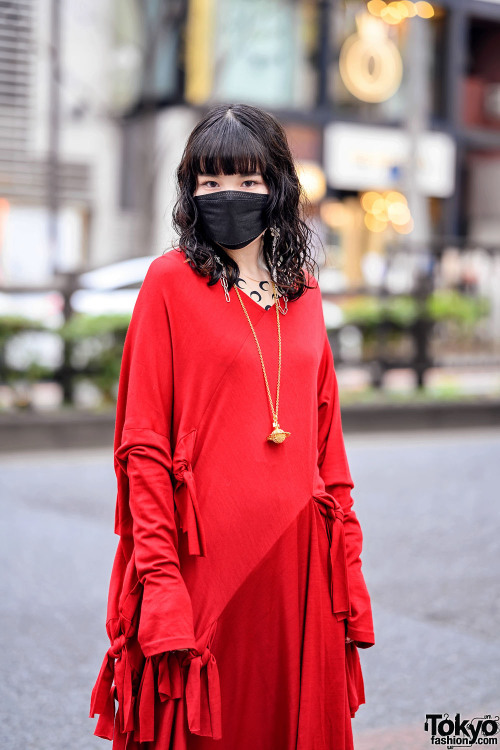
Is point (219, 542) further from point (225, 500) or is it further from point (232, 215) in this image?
point (232, 215)

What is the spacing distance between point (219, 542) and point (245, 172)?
82 centimetres

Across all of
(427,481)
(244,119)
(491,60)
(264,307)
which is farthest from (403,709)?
(491,60)

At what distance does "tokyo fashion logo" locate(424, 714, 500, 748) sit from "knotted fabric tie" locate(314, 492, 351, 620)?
5.55ft

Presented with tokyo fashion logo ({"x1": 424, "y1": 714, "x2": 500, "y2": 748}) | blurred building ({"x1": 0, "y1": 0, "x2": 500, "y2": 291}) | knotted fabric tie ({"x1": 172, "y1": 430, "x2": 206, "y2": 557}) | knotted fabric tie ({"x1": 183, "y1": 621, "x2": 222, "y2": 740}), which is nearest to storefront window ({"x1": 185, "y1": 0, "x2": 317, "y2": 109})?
blurred building ({"x1": 0, "y1": 0, "x2": 500, "y2": 291})

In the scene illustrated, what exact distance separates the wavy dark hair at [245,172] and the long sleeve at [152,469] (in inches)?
5.3

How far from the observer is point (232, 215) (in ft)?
7.61

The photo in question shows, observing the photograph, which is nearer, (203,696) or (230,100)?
(203,696)

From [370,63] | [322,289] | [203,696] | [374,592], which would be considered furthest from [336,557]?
[370,63]

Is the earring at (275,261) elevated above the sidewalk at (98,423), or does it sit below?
above

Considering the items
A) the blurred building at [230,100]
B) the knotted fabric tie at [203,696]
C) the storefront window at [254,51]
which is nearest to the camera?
the knotted fabric tie at [203,696]

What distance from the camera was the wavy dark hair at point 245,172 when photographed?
230 centimetres

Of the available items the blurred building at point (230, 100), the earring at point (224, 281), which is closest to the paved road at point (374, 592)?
the earring at point (224, 281)

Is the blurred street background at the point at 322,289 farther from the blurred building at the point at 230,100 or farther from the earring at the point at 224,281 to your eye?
the earring at the point at 224,281

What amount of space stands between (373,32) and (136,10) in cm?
577
